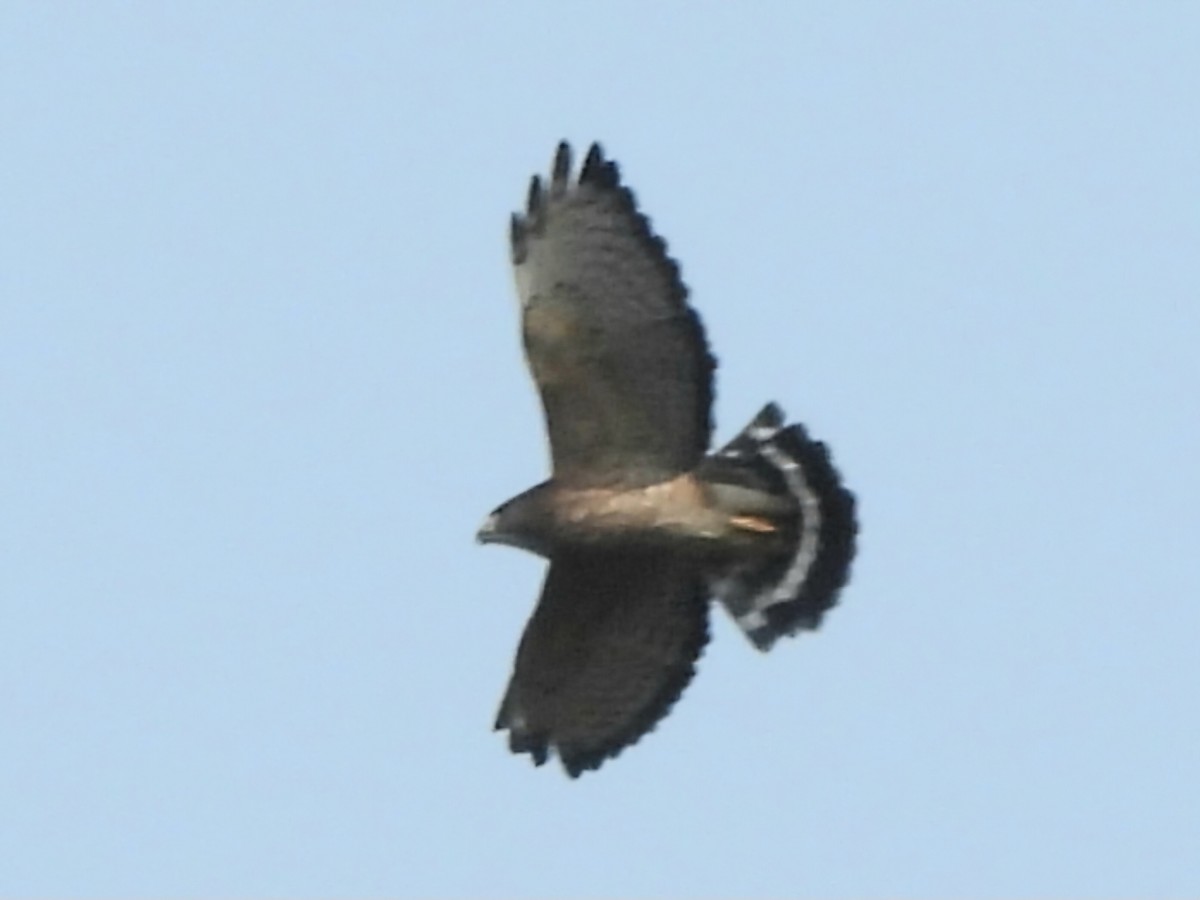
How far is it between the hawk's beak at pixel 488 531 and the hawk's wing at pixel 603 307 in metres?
0.48

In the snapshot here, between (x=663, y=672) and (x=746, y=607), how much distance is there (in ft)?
1.28

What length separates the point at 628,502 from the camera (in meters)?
17.6

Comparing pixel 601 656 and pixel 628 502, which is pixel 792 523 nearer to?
pixel 628 502

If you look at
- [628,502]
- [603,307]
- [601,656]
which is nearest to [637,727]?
[601,656]

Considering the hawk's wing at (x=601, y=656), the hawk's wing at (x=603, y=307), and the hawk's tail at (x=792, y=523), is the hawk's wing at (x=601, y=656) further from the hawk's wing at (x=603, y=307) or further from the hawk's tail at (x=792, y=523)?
the hawk's wing at (x=603, y=307)

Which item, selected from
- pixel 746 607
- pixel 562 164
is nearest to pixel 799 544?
pixel 746 607

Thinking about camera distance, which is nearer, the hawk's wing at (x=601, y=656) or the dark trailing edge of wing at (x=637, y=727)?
the hawk's wing at (x=601, y=656)

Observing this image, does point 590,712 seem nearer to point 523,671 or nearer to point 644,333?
point 523,671

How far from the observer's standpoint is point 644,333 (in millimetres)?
17547

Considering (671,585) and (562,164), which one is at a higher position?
(562,164)

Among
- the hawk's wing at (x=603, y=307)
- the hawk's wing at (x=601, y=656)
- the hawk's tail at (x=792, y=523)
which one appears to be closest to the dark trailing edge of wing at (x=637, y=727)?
the hawk's wing at (x=601, y=656)

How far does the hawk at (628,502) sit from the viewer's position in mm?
17531

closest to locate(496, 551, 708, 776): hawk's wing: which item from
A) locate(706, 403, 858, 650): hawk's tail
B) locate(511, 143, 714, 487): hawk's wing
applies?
locate(706, 403, 858, 650): hawk's tail

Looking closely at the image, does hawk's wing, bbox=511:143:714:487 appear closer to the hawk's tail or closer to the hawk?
the hawk
